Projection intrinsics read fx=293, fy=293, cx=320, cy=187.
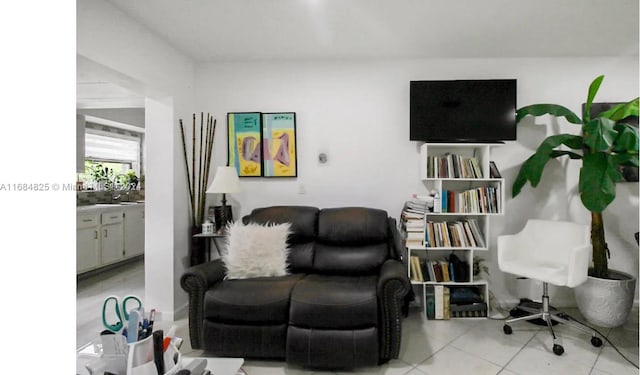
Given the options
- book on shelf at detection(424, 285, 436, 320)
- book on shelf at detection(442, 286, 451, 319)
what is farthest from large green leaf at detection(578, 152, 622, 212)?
book on shelf at detection(424, 285, 436, 320)

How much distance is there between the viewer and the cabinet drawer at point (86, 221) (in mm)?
3482

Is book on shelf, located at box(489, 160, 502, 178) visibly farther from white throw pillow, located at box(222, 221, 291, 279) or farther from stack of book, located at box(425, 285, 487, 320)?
white throw pillow, located at box(222, 221, 291, 279)

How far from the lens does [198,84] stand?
3010 mm

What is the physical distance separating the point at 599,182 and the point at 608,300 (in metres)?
0.92

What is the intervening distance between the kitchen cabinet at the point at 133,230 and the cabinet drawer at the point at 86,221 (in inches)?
20.9

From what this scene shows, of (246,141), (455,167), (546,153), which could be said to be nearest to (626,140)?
(546,153)

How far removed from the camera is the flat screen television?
8.70 feet

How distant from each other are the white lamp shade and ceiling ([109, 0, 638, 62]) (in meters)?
1.14

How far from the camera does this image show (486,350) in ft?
6.77

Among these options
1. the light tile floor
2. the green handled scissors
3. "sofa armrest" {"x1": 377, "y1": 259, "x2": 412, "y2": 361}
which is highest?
the green handled scissors

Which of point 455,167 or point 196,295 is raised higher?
point 455,167

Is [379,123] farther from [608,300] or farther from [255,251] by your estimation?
[608,300]

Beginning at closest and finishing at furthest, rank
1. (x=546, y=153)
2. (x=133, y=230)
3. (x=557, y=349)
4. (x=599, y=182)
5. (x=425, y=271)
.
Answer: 1. (x=557, y=349)
2. (x=599, y=182)
3. (x=546, y=153)
4. (x=425, y=271)
5. (x=133, y=230)
